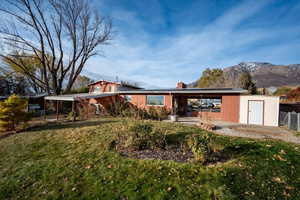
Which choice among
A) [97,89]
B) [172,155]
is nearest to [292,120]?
[172,155]

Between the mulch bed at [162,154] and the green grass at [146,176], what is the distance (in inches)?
11.5

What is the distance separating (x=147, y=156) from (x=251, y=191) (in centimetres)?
261

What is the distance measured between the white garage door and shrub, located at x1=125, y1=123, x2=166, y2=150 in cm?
816

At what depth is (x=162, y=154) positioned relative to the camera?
4.16 meters

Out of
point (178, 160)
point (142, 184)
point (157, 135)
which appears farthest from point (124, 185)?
point (157, 135)

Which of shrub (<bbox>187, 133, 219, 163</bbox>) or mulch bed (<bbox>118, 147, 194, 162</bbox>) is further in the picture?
mulch bed (<bbox>118, 147, 194, 162</bbox>)

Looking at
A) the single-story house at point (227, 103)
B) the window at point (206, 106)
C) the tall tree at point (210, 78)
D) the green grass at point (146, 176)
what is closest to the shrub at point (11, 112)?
the single-story house at point (227, 103)

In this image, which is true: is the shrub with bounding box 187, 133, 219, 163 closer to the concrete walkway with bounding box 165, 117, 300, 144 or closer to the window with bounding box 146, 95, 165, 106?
the concrete walkway with bounding box 165, 117, 300, 144

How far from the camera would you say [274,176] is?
307 cm

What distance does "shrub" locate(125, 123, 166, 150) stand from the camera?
15.0 feet

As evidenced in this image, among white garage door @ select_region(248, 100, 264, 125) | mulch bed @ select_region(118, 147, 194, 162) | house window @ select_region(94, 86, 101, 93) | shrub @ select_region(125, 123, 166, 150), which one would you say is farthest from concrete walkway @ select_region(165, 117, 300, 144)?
house window @ select_region(94, 86, 101, 93)

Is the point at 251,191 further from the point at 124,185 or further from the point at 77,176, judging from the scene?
the point at 77,176

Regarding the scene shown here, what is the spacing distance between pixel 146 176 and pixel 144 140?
1650 millimetres

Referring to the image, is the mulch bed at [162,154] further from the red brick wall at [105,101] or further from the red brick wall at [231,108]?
the red brick wall at [105,101]
